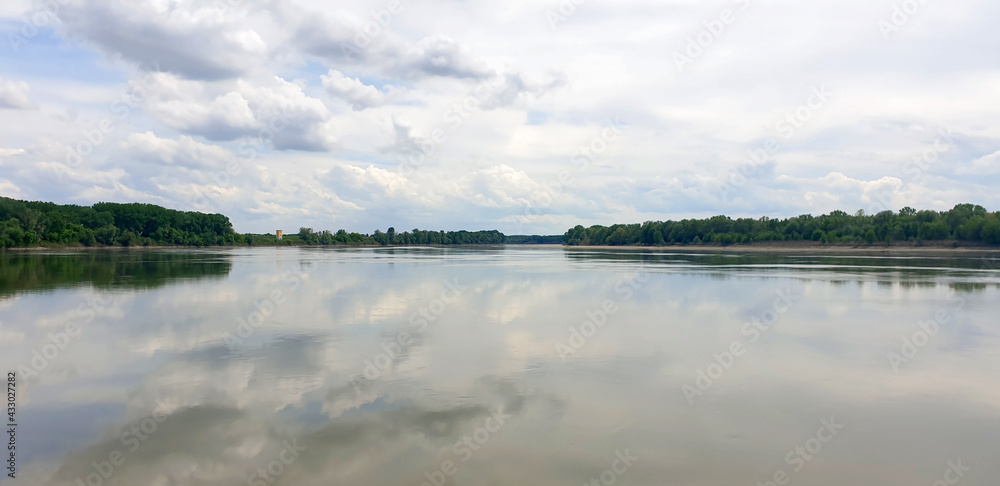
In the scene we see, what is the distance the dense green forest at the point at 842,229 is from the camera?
97.0m

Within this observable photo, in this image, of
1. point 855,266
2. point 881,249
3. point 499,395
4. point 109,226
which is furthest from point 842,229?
point 109,226

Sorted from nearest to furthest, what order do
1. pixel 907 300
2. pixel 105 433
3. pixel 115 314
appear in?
pixel 105 433 → pixel 115 314 → pixel 907 300

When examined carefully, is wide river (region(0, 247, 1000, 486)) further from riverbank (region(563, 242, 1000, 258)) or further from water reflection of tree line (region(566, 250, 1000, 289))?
riverbank (region(563, 242, 1000, 258))

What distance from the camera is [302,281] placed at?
35750mm

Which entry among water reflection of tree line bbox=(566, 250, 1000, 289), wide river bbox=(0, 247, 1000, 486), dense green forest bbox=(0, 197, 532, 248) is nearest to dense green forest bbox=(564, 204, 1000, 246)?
water reflection of tree line bbox=(566, 250, 1000, 289)

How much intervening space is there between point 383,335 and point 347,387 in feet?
18.9

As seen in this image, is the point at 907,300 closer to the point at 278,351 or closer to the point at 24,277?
the point at 278,351

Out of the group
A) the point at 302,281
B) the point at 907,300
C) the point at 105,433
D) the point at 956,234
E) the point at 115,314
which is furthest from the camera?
the point at 956,234

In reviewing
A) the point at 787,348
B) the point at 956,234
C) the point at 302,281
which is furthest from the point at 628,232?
the point at 787,348

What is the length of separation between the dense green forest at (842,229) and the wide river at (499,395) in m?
93.1

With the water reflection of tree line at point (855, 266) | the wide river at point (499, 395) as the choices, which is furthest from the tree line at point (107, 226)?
the wide river at point (499, 395)

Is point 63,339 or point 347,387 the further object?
point 63,339

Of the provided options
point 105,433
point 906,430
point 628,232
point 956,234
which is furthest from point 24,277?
point 628,232

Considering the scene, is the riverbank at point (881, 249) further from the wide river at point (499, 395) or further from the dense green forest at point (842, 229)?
the wide river at point (499, 395)
